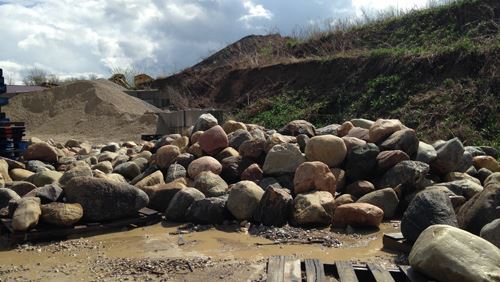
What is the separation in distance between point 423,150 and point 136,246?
431cm

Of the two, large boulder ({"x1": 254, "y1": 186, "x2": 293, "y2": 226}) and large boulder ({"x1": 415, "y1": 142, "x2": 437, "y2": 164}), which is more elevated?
large boulder ({"x1": 415, "y1": 142, "x2": 437, "y2": 164})

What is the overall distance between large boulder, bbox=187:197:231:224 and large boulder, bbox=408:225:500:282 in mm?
2739

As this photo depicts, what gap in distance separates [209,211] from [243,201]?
448mm

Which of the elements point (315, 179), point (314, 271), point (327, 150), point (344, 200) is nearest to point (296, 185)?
point (315, 179)

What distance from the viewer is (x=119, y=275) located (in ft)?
15.1

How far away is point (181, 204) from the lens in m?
6.62

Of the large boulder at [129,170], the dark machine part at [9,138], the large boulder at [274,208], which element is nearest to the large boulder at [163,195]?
the large boulder at [274,208]

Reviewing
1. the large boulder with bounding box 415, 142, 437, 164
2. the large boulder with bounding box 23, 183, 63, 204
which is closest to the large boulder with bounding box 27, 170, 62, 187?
the large boulder with bounding box 23, 183, 63, 204

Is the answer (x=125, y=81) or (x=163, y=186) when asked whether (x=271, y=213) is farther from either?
(x=125, y=81)

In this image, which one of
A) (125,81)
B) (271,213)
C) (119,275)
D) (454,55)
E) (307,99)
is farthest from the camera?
(125,81)

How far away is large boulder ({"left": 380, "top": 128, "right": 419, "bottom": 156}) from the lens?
7.34 m

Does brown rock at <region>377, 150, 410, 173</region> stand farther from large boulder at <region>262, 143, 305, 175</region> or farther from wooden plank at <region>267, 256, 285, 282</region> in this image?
wooden plank at <region>267, 256, 285, 282</region>

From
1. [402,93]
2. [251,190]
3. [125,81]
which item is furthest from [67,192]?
[125,81]

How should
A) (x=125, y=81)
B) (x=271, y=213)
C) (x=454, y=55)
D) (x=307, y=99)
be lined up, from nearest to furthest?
1. (x=271, y=213)
2. (x=454, y=55)
3. (x=307, y=99)
4. (x=125, y=81)
